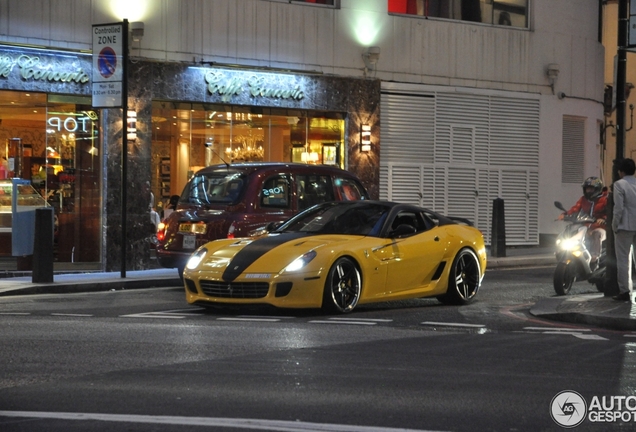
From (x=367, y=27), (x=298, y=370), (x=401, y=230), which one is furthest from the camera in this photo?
(x=367, y=27)

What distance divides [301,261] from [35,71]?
33.1 ft

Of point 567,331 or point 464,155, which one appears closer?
point 567,331

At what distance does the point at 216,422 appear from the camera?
20.7ft

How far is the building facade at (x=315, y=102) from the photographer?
20.9m

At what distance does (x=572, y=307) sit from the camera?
13047 mm

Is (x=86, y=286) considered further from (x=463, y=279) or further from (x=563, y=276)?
(x=563, y=276)

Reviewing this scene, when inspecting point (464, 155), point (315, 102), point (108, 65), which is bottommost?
point (464, 155)

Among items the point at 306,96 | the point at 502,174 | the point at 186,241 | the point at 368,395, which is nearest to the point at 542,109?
the point at 502,174

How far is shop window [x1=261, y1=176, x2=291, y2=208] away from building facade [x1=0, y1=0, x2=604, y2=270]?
135 inches

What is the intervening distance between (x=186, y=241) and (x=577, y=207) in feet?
18.4

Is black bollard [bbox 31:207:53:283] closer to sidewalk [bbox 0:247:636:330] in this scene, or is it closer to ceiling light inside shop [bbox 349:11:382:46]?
sidewalk [bbox 0:247:636:330]

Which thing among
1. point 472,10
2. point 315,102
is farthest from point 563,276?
point 472,10

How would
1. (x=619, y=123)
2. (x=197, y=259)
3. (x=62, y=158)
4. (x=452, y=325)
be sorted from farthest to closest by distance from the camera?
(x=62, y=158), (x=619, y=123), (x=197, y=259), (x=452, y=325)

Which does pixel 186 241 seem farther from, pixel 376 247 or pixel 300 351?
pixel 300 351
